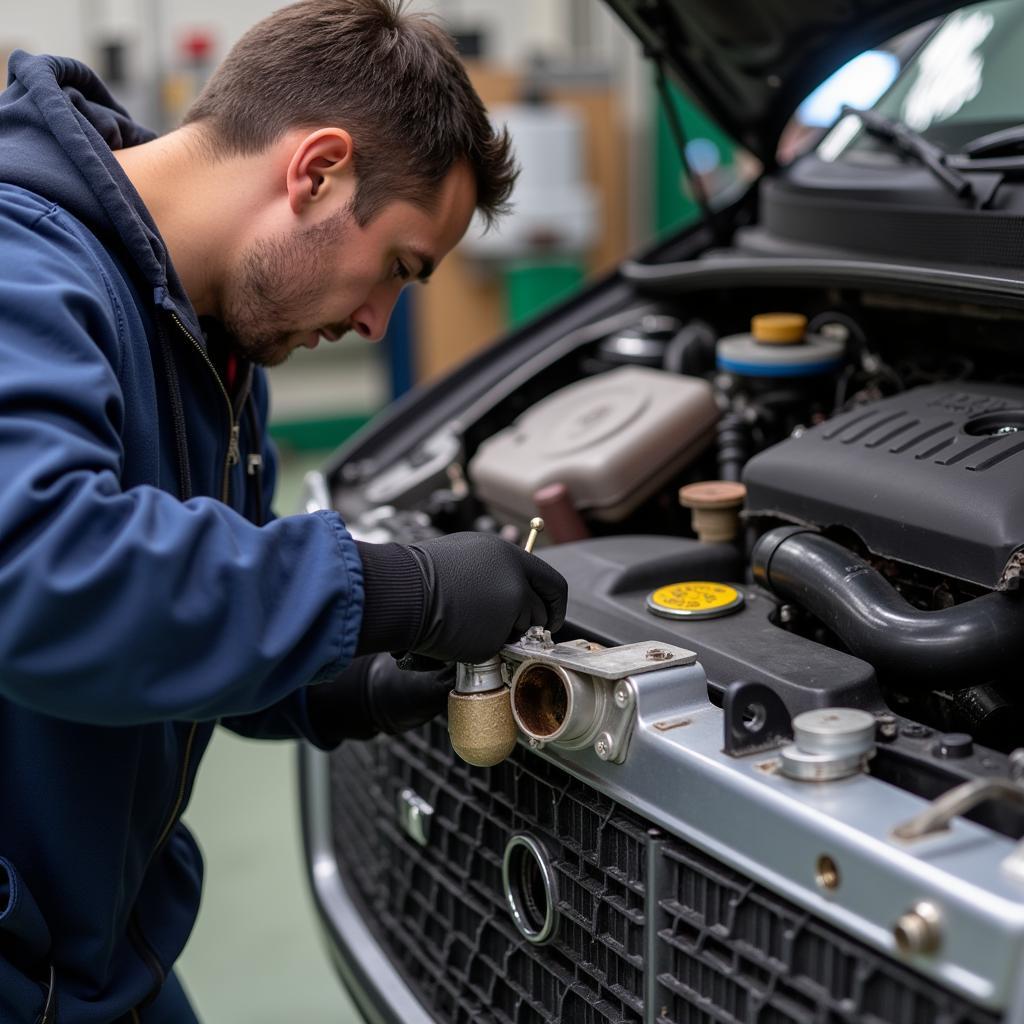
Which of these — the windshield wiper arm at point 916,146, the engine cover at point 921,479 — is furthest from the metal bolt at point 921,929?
the windshield wiper arm at point 916,146

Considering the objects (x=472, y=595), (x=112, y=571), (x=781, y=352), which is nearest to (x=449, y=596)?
(x=472, y=595)

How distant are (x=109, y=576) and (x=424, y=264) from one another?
1.56 feet

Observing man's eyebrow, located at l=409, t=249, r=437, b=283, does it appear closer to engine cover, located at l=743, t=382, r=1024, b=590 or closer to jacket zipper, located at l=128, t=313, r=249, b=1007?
jacket zipper, located at l=128, t=313, r=249, b=1007

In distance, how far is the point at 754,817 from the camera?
2.41 ft

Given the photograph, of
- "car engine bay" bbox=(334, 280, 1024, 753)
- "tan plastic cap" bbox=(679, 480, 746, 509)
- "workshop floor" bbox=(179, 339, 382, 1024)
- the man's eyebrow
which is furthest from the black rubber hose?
"workshop floor" bbox=(179, 339, 382, 1024)

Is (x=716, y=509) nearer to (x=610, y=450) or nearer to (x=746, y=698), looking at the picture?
(x=610, y=450)

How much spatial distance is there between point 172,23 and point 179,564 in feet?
16.8

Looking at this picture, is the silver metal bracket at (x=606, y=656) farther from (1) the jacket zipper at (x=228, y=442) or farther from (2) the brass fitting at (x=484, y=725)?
(1) the jacket zipper at (x=228, y=442)

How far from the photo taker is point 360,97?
3.35 feet

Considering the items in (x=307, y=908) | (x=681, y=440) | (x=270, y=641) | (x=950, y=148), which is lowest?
(x=307, y=908)

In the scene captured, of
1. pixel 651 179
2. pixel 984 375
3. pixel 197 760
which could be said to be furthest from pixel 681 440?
pixel 651 179

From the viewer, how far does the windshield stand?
1.45m

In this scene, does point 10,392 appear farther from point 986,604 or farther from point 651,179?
point 651,179

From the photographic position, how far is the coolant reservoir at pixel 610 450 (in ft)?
4.35
